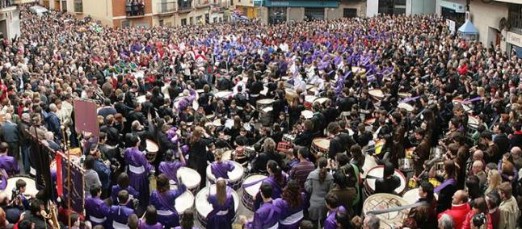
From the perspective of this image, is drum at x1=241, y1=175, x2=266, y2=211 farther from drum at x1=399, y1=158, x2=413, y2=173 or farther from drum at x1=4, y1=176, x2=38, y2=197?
drum at x1=4, y1=176, x2=38, y2=197

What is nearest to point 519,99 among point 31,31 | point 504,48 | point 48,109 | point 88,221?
point 88,221

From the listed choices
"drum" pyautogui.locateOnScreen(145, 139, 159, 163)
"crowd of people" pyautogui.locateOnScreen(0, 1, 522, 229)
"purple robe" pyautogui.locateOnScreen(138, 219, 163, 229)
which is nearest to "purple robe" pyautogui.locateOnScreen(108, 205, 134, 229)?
"crowd of people" pyautogui.locateOnScreen(0, 1, 522, 229)

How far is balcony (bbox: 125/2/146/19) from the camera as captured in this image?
4856 cm

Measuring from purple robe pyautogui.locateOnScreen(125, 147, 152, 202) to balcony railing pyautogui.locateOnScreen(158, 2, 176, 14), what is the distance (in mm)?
43402

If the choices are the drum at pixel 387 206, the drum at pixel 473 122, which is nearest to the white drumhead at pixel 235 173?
the drum at pixel 387 206

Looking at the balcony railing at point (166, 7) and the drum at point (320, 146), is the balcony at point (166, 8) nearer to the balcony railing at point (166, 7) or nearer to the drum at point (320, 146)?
the balcony railing at point (166, 7)

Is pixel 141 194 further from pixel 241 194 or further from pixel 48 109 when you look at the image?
pixel 48 109

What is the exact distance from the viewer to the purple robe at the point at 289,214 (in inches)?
317

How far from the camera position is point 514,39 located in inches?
968

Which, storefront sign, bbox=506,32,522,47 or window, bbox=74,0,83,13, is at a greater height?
window, bbox=74,0,83,13

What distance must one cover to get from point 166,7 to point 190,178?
44.6m

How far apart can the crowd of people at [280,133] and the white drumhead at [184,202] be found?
104mm

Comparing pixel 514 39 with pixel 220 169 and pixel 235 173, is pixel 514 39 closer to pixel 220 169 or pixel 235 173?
pixel 235 173

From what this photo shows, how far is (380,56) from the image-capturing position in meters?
24.0
